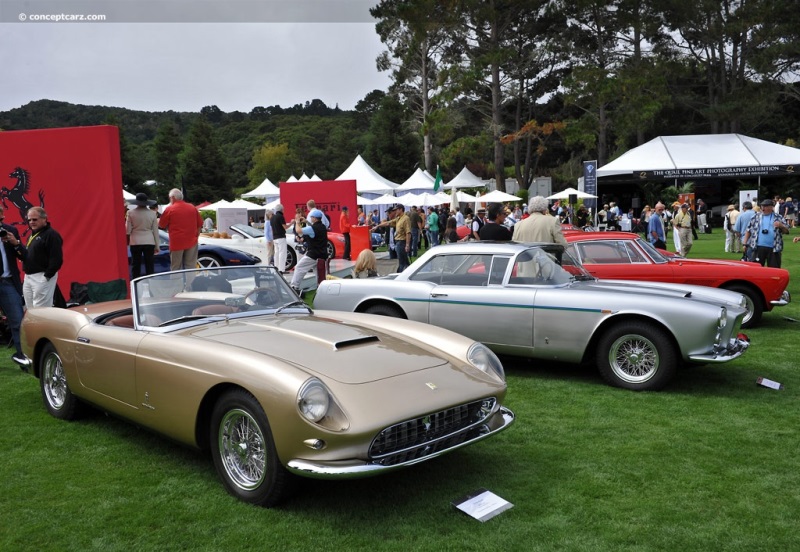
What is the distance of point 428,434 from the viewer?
141 inches

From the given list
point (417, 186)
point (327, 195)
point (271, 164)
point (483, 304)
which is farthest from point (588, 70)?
point (271, 164)

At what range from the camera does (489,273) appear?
21.4ft

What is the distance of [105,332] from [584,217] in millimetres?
26516

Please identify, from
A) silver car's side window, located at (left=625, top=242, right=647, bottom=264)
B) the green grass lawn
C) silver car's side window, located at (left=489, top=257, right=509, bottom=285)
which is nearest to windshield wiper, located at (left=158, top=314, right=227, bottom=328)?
the green grass lawn

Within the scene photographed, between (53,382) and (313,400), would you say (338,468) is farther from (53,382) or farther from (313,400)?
(53,382)

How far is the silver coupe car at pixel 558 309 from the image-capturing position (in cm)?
572

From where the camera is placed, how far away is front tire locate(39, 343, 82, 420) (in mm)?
5184

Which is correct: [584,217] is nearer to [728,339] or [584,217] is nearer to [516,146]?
[516,146]

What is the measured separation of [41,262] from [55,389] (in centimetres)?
255

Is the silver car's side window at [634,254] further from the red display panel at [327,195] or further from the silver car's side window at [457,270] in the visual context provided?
the red display panel at [327,195]

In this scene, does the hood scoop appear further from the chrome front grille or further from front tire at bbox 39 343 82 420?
front tire at bbox 39 343 82 420

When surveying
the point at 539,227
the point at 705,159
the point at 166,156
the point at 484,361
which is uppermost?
the point at 166,156

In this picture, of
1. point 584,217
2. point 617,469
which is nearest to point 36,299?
point 617,469

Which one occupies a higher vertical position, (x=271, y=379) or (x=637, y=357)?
(x=271, y=379)
